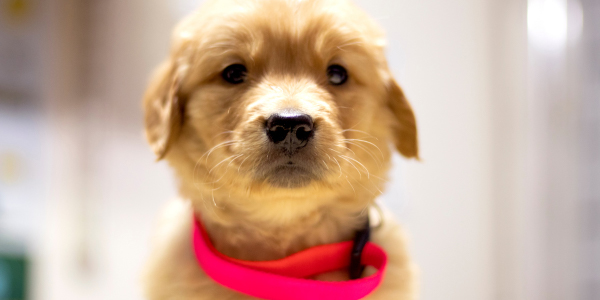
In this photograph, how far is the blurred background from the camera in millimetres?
1786

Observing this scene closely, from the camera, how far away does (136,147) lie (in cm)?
239

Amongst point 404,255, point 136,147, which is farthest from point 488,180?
point 136,147

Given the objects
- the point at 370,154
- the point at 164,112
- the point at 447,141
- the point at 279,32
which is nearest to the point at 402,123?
the point at 370,154

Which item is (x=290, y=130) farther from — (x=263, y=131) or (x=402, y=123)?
(x=402, y=123)

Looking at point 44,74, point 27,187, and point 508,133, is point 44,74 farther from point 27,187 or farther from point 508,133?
point 508,133

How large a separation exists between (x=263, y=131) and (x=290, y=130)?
0.21 ft

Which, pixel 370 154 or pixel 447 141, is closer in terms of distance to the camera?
pixel 370 154

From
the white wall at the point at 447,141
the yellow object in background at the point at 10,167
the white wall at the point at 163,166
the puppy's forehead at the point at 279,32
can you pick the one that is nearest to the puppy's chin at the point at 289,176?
the puppy's forehead at the point at 279,32

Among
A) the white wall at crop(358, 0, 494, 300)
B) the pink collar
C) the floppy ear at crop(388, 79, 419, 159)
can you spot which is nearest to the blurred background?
the white wall at crop(358, 0, 494, 300)

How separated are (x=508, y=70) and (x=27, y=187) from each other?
2.53 metres

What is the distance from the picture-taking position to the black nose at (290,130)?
3.11ft

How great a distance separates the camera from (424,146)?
199 centimetres

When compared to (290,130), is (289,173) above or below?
below

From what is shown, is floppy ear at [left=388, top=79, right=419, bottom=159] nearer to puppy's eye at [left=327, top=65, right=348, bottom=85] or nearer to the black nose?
puppy's eye at [left=327, top=65, right=348, bottom=85]
